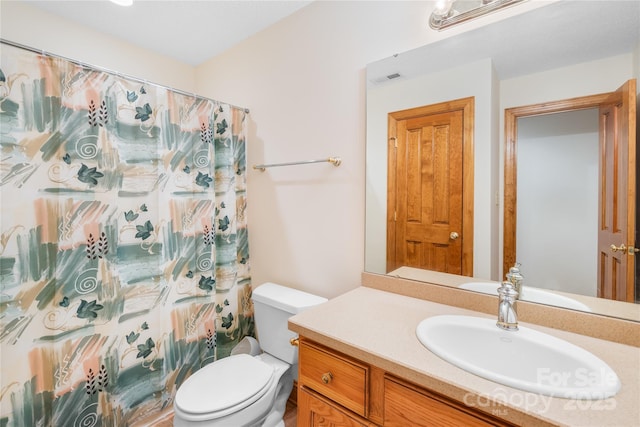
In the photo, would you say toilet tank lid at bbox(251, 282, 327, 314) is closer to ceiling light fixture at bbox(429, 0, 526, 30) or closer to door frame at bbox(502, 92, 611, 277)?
door frame at bbox(502, 92, 611, 277)

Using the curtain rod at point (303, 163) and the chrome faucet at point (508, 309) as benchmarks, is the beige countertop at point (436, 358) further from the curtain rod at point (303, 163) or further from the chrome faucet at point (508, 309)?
the curtain rod at point (303, 163)

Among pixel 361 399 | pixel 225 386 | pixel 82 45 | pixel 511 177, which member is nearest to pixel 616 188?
pixel 511 177

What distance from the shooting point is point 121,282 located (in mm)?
1469

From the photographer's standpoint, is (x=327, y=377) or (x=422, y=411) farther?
(x=327, y=377)

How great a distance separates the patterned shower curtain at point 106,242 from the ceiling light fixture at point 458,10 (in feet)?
4.35

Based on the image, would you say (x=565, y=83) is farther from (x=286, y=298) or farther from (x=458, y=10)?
(x=286, y=298)

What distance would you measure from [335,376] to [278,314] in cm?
75

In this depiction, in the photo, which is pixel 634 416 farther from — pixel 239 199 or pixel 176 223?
pixel 239 199

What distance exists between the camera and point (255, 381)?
1.34 metres

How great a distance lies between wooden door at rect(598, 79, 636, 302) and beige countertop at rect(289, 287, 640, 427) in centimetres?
22

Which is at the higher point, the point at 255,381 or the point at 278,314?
the point at 278,314

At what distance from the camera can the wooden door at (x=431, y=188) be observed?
120 centimetres

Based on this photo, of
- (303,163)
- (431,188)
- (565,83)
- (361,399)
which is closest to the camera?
(361,399)

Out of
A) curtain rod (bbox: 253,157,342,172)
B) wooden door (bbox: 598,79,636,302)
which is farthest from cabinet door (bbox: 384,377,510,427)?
curtain rod (bbox: 253,157,342,172)
